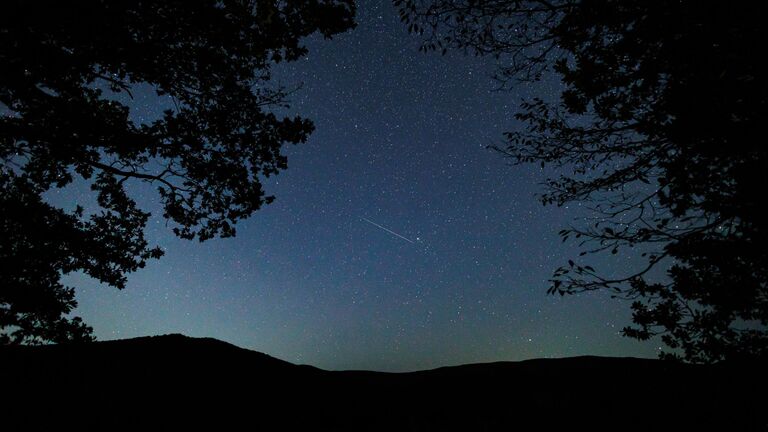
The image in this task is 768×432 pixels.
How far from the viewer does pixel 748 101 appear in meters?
3.99

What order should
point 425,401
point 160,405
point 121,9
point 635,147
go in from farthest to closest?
1. point 121,9
2. point 635,147
3. point 425,401
4. point 160,405

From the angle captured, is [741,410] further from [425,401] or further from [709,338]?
[425,401]

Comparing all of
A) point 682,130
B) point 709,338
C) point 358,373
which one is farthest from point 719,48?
point 358,373

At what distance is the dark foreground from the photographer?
321cm

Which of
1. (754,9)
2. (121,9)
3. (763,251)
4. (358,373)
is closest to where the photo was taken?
(754,9)

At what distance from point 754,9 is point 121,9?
8104 mm

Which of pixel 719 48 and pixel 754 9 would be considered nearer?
pixel 754 9

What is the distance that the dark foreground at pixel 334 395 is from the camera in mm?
3205

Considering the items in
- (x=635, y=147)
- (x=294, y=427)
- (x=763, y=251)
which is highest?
(x=635, y=147)

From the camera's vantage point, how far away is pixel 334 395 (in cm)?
407

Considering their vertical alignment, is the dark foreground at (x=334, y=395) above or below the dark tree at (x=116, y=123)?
below

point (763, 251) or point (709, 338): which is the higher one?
point (763, 251)

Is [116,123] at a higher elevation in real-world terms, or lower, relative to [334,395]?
higher

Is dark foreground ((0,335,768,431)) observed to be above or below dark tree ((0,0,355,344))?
below
